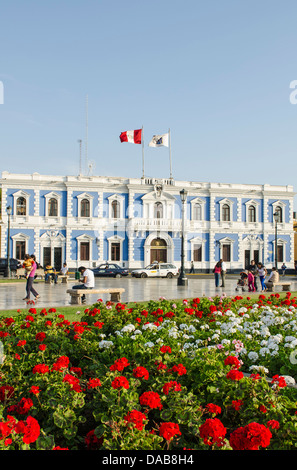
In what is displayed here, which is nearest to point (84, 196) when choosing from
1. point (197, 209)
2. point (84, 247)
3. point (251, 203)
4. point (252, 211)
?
point (84, 247)

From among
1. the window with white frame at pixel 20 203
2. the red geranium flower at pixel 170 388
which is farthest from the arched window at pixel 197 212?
the red geranium flower at pixel 170 388

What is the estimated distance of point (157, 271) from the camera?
1382 inches

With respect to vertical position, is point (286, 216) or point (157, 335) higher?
point (286, 216)

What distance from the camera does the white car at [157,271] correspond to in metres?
34.5

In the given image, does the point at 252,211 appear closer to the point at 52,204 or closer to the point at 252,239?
the point at 252,239

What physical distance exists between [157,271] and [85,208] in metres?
9.66

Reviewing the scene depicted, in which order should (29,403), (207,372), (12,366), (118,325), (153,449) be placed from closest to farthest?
(153,449)
(29,403)
(207,372)
(12,366)
(118,325)

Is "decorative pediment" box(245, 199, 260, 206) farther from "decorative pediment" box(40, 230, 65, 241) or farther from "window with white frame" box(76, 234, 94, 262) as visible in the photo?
"decorative pediment" box(40, 230, 65, 241)

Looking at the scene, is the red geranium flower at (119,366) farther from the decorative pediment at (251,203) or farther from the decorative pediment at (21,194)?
the decorative pediment at (251,203)

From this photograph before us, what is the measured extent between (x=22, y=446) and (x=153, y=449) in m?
0.84

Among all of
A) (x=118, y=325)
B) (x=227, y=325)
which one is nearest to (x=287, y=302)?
(x=227, y=325)

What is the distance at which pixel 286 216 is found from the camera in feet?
145
